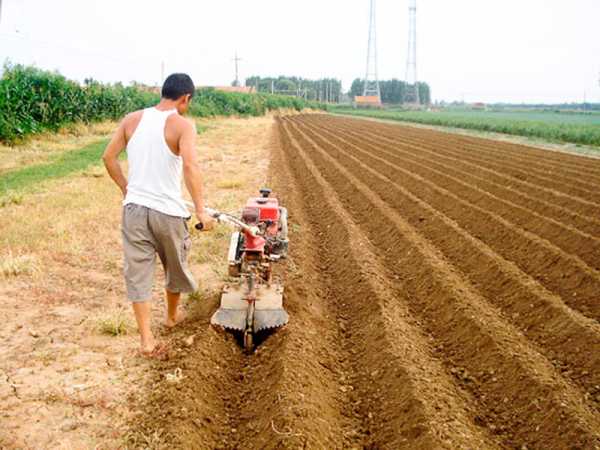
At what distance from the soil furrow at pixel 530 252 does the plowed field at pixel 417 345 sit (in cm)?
3

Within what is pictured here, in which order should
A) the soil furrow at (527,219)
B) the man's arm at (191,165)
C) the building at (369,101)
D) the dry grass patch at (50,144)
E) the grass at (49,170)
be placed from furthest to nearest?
the building at (369,101) → the dry grass patch at (50,144) → the grass at (49,170) → the soil furrow at (527,219) → the man's arm at (191,165)

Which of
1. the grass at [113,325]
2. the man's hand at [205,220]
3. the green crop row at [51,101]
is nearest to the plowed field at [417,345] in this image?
the grass at [113,325]

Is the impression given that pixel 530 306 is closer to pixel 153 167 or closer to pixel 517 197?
pixel 153 167

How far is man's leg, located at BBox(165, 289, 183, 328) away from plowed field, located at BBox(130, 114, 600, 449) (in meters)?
0.27

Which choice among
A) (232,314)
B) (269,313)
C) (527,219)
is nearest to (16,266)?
(232,314)

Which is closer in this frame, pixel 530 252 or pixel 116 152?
pixel 116 152

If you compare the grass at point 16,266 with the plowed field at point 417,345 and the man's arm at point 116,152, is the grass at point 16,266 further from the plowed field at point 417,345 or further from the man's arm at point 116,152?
the man's arm at point 116,152

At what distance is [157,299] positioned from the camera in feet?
20.2

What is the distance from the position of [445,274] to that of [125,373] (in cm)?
395

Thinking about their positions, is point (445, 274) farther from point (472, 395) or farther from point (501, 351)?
point (472, 395)

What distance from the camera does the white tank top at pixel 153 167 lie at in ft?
14.4

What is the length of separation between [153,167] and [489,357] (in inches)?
124

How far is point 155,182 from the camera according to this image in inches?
176

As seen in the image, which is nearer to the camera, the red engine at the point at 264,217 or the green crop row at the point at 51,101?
the red engine at the point at 264,217
